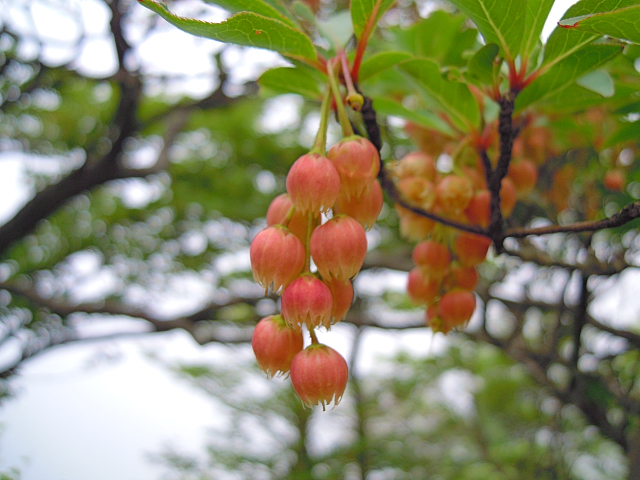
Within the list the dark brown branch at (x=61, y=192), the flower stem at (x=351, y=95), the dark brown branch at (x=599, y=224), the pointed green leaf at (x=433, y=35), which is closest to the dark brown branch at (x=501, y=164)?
the dark brown branch at (x=599, y=224)

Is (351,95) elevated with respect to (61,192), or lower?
elevated

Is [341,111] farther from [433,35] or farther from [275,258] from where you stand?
[433,35]

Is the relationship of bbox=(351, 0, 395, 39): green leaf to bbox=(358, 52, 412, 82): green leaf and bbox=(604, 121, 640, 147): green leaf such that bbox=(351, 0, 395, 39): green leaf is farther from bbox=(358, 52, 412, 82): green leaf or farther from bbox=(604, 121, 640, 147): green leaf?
bbox=(604, 121, 640, 147): green leaf

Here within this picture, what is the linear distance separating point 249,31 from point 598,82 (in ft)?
0.97

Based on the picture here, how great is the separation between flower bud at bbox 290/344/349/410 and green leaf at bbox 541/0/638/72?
294 mm

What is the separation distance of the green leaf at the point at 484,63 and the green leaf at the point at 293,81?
135 mm

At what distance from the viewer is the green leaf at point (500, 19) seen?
343mm

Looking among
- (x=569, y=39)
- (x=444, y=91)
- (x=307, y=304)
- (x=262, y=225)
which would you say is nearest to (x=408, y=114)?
(x=444, y=91)

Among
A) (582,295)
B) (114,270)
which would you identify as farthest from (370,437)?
(582,295)

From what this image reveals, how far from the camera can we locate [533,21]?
0.37 meters

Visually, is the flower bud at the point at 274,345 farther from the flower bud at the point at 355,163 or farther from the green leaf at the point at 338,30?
the green leaf at the point at 338,30

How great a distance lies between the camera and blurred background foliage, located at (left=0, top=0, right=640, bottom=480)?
766 millimetres

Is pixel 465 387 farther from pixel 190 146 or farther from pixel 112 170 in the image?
pixel 112 170

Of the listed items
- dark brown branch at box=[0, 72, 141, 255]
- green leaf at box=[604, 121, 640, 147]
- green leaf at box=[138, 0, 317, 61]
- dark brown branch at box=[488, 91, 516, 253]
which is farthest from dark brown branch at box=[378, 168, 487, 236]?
dark brown branch at box=[0, 72, 141, 255]
